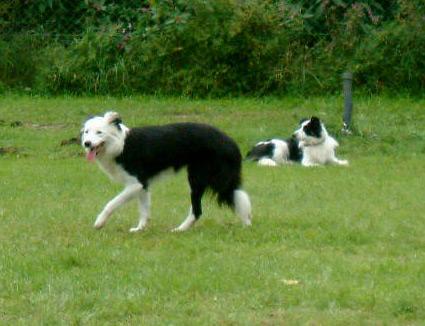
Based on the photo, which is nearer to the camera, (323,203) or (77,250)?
(77,250)

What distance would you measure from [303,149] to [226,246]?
649cm

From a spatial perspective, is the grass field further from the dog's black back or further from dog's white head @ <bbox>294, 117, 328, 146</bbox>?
dog's white head @ <bbox>294, 117, 328, 146</bbox>

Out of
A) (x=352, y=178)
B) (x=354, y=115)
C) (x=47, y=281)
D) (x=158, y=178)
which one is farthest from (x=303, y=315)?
(x=354, y=115)

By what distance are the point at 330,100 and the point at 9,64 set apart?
663cm

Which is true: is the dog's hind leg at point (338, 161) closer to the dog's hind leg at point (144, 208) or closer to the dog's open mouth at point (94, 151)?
the dog's hind leg at point (144, 208)

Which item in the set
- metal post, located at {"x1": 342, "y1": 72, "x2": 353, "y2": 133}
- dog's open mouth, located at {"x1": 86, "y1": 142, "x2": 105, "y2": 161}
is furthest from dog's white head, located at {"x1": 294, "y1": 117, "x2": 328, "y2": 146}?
dog's open mouth, located at {"x1": 86, "y1": 142, "x2": 105, "y2": 161}

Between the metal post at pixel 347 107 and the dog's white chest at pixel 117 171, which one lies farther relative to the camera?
the metal post at pixel 347 107

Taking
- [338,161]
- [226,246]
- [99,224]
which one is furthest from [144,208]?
[338,161]

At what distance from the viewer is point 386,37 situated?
2123cm

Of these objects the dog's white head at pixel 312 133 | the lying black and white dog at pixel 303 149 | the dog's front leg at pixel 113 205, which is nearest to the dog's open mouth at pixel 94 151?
the dog's front leg at pixel 113 205

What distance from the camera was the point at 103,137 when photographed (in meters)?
10.2

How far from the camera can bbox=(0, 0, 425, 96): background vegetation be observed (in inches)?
833

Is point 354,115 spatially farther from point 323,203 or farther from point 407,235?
point 407,235

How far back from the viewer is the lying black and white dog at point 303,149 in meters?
15.5
